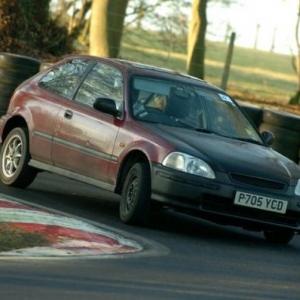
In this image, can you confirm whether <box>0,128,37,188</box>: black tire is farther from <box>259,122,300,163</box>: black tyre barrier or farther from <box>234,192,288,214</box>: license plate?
<box>259,122,300,163</box>: black tyre barrier

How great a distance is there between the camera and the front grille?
11.8 meters

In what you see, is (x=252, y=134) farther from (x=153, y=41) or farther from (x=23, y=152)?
(x=153, y=41)

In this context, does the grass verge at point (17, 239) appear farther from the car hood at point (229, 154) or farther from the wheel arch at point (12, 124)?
the wheel arch at point (12, 124)

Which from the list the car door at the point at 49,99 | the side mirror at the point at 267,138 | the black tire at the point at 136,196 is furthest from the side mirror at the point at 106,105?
the side mirror at the point at 267,138

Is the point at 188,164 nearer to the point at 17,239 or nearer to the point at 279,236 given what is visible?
the point at 279,236

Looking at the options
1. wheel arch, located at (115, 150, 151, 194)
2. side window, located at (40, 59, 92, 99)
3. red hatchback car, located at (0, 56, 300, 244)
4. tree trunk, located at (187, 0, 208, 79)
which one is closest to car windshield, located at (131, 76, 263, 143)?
red hatchback car, located at (0, 56, 300, 244)

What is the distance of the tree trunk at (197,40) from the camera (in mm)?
34062

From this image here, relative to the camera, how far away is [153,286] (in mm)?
9023

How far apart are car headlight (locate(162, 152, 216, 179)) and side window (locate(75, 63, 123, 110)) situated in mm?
1263

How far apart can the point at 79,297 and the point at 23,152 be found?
18.3ft

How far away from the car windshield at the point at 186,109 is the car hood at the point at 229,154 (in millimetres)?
230

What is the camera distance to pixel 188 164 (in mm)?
11711

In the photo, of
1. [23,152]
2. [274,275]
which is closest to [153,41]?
[23,152]

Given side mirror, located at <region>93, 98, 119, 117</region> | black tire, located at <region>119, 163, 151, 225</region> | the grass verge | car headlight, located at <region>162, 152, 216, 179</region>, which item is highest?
side mirror, located at <region>93, 98, 119, 117</region>
